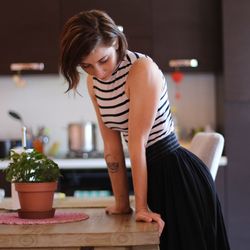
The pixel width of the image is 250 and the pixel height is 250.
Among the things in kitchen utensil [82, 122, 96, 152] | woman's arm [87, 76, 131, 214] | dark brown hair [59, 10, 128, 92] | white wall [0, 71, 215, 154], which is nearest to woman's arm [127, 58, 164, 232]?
dark brown hair [59, 10, 128, 92]

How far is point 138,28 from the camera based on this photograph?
4395 millimetres

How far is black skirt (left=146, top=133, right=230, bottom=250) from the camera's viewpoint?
6.45ft

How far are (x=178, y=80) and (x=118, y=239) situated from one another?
302 centimetres

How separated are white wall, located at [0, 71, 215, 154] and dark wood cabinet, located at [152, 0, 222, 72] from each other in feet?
1.15

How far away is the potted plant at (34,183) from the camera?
181cm

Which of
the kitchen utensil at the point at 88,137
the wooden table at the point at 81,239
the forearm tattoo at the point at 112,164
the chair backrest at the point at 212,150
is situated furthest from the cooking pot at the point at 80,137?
the wooden table at the point at 81,239

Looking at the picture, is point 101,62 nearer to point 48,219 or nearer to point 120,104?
point 120,104

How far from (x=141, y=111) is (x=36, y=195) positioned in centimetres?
38

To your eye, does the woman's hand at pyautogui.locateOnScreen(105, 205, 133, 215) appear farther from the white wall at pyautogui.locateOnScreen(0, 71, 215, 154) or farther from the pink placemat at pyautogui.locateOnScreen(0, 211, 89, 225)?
the white wall at pyautogui.locateOnScreen(0, 71, 215, 154)

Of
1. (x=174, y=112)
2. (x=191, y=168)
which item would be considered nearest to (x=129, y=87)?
(x=191, y=168)

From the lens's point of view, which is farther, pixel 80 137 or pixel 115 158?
pixel 80 137

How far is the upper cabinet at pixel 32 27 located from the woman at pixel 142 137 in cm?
242

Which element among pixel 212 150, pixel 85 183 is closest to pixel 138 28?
pixel 85 183

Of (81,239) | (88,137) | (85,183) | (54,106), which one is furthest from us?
(54,106)
